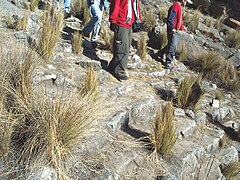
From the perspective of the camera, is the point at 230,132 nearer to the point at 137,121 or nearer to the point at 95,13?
the point at 137,121

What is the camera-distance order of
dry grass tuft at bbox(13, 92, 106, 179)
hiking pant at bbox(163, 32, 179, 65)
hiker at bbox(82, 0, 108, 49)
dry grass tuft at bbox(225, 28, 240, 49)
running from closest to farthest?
dry grass tuft at bbox(13, 92, 106, 179)
hiker at bbox(82, 0, 108, 49)
hiking pant at bbox(163, 32, 179, 65)
dry grass tuft at bbox(225, 28, 240, 49)

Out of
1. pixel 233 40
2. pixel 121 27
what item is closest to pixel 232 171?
pixel 121 27

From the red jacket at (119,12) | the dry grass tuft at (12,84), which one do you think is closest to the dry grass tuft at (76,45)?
the red jacket at (119,12)

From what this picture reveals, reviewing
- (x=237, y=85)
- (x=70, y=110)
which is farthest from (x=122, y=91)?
(x=237, y=85)

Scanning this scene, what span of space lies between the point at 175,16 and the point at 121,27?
227cm

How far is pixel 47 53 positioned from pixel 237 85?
473cm

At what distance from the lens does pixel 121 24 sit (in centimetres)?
584

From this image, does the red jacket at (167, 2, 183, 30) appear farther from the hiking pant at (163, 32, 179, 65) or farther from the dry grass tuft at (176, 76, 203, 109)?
the dry grass tuft at (176, 76, 203, 109)

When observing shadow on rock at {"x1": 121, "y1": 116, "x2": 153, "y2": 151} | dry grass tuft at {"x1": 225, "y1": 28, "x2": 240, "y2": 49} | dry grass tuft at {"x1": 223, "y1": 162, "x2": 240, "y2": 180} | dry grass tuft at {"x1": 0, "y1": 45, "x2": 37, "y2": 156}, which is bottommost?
dry grass tuft at {"x1": 223, "y1": 162, "x2": 240, "y2": 180}

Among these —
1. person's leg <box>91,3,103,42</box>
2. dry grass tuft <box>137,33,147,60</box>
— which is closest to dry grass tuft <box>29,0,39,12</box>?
person's leg <box>91,3,103,42</box>

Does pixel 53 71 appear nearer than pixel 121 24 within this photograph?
Yes

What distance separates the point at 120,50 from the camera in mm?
5980

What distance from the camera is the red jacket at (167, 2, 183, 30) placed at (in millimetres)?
7598

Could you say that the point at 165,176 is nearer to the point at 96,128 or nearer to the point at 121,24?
the point at 96,128
